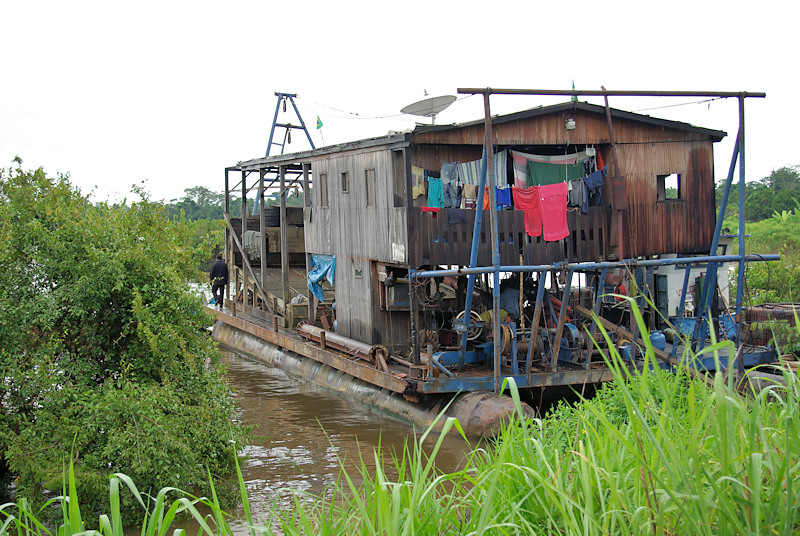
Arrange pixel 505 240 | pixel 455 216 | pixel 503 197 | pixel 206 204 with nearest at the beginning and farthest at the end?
1. pixel 455 216
2. pixel 505 240
3. pixel 503 197
4. pixel 206 204

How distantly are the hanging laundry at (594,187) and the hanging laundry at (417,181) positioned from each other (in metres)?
3.19

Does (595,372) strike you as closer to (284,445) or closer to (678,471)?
(284,445)

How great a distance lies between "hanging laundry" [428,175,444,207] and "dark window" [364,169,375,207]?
4.25ft

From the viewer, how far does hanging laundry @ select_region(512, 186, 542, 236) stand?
13.0 metres

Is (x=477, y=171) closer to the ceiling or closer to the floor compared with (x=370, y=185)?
closer to the ceiling

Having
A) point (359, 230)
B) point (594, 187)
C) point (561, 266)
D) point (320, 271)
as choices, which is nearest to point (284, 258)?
point (320, 271)

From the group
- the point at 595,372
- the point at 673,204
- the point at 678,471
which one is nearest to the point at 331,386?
the point at 595,372

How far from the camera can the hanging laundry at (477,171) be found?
1316 cm

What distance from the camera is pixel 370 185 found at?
45.4 feet

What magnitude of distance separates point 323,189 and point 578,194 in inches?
229

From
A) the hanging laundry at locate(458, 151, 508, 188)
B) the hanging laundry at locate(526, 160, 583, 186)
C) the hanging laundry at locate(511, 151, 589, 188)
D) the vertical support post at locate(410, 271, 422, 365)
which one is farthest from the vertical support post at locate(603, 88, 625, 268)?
the vertical support post at locate(410, 271, 422, 365)

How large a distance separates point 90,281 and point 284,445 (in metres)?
4.67

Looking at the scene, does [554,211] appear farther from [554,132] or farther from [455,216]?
[455,216]

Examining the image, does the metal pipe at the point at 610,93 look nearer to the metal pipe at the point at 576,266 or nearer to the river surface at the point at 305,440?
the metal pipe at the point at 576,266
